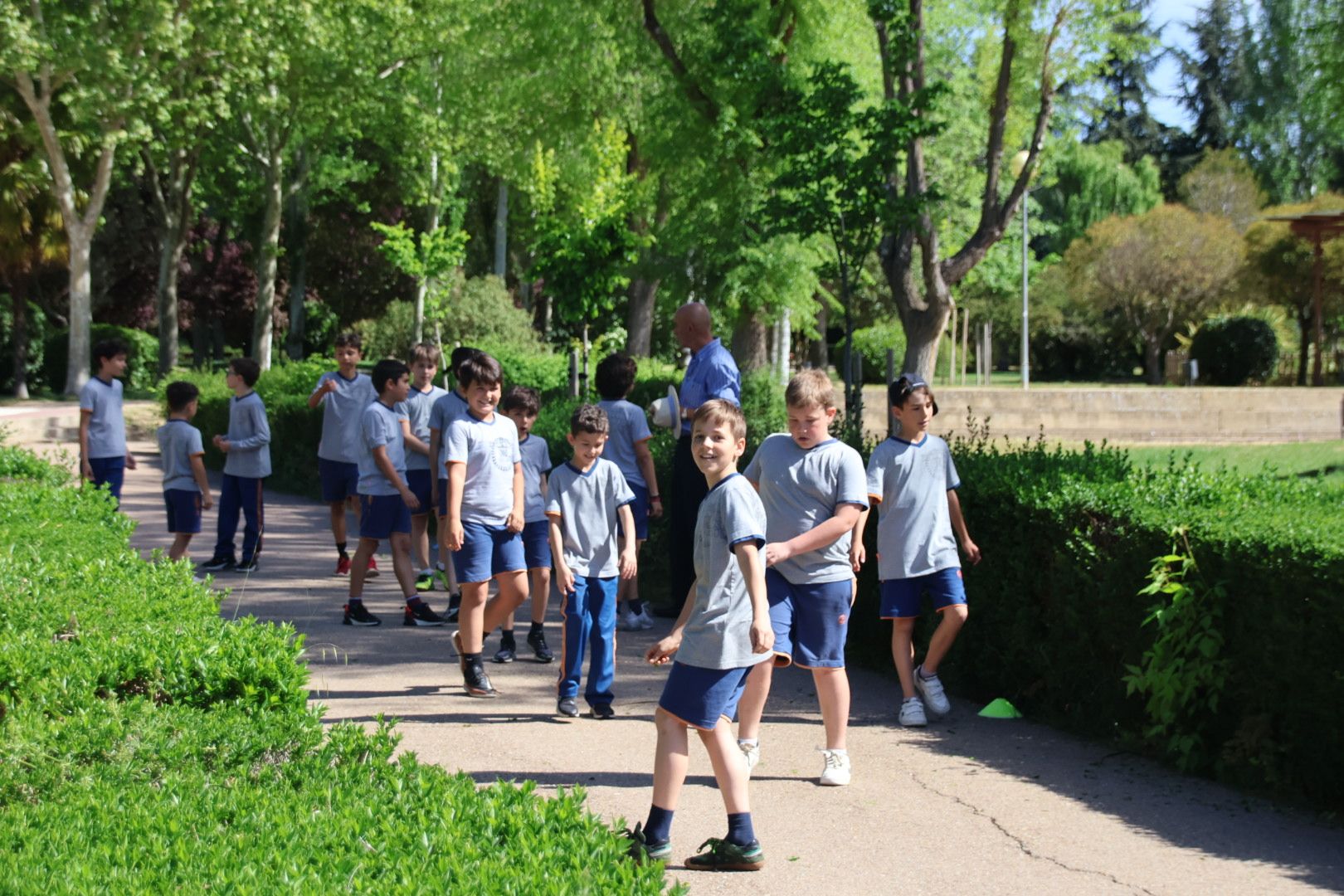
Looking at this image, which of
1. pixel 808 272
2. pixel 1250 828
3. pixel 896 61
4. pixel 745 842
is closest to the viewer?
pixel 745 842

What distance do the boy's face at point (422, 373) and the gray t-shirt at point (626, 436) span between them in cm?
166

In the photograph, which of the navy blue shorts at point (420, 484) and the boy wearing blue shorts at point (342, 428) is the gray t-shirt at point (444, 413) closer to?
the navy blue shorts at point (420, 484)

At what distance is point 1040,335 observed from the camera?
52344 mm

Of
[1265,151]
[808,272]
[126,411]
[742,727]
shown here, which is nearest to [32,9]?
[126,411]

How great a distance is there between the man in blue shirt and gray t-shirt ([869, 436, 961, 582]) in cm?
125

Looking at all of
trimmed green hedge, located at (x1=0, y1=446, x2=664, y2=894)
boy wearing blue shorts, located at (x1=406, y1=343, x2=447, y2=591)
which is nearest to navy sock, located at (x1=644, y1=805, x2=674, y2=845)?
trimmed green hedge, located at (x1=0, y1=446, x2=664, y2=894)

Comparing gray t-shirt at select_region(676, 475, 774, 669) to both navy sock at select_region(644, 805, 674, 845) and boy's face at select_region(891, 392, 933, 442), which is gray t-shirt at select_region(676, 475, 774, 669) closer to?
navy sock at select_region(644, 805, 674, 845)

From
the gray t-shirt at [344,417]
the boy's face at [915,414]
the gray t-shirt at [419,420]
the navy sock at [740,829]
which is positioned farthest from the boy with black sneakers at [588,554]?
the gray t-shirt at [344,417]

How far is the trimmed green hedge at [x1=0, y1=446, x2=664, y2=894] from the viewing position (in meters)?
3.12

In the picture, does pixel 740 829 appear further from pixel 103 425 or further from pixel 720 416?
pixel 103 425

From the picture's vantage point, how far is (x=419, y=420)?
977 cm

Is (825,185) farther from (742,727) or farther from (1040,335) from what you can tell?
(1040,335)

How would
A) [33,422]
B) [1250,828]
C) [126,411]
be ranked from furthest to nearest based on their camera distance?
[126,411] → [33,422] → [1250,828]

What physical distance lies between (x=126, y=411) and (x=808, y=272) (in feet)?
51.1
